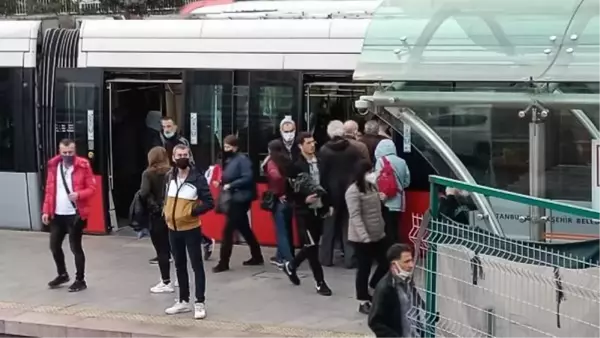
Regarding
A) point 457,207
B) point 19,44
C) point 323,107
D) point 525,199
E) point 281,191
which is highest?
point 19,44

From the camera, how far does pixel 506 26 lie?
599 centimetres

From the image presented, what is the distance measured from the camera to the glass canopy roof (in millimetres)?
5730

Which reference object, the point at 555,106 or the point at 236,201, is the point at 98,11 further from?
the point at 555,106

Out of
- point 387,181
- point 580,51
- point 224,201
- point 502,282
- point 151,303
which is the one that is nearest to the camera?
point 502,282

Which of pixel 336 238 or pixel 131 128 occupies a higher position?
pixel 131 128

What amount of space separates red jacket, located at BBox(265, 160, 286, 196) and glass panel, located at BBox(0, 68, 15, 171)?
4.45 metres

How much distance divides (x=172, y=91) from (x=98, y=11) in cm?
1059

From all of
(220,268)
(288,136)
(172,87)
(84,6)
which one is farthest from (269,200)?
(84,6)

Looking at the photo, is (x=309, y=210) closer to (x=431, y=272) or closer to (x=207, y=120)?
(x=207, y=120)

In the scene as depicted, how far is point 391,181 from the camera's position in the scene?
10.4 metres

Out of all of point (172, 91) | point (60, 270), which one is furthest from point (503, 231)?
point (172, 91)

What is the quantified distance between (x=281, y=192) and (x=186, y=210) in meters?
1.80

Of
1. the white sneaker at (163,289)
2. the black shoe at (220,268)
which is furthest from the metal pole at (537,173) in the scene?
the black shoe at (220,268)

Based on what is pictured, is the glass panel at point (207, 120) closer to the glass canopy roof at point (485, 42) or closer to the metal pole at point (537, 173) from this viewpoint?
the glass canopy roof at point (485, 42)
